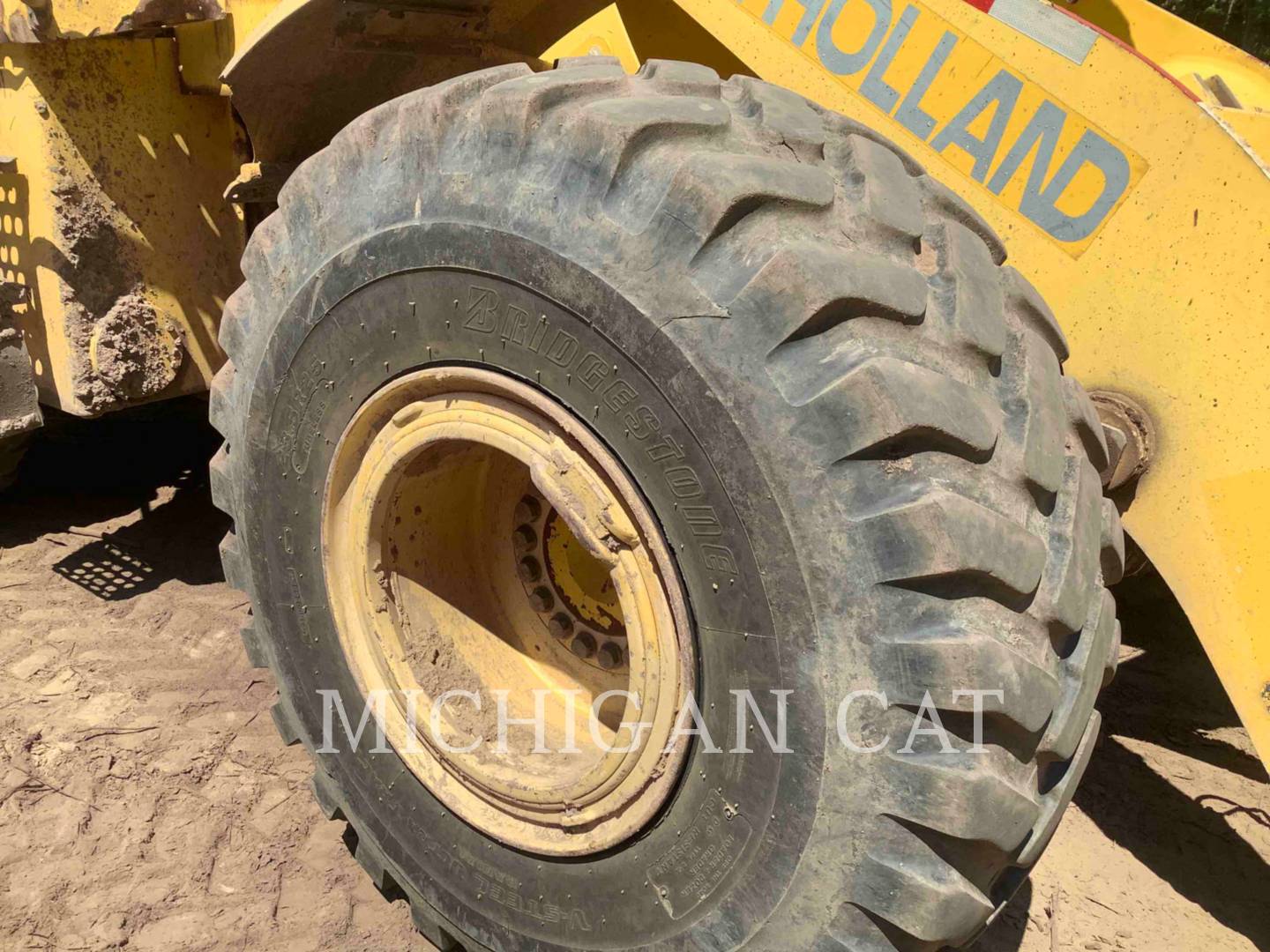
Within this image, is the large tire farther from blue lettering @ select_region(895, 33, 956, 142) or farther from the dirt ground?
the dirt ground

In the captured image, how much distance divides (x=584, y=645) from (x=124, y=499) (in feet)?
9.41

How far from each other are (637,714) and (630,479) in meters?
0.41

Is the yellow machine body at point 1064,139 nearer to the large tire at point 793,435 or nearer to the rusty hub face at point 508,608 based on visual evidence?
the large tire at point 793,435

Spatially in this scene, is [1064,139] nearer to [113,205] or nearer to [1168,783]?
[1168,783]

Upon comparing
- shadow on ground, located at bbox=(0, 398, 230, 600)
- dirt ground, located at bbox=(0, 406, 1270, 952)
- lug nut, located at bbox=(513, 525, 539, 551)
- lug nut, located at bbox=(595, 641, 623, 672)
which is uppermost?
lug nut, located at bbox=(513, 525, 539, 551)

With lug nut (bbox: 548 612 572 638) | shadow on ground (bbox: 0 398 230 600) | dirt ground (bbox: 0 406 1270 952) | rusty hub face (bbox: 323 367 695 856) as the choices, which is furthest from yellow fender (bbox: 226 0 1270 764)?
shadow on ground (bbox: 0 398 230 600)

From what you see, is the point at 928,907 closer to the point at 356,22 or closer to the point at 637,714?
the point at 637,714

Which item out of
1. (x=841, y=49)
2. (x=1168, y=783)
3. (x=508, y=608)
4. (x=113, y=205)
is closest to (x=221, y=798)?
(x=508, y=608)

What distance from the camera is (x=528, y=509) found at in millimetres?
2309

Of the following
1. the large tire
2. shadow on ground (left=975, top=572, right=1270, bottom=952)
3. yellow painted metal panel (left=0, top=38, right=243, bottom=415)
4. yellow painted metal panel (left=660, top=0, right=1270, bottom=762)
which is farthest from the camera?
yellow painted metal panel (left=0, top=38, right=243, bottom=415)

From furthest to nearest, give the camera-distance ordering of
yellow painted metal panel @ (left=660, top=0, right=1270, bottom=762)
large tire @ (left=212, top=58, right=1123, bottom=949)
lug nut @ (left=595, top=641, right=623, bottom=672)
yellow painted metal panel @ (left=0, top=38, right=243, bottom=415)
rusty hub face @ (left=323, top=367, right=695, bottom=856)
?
1. yellow painted metal panel @ (left=0, top=38, right=243, bottom=415)
2. lug nut @ (left=595, top=641, right=623, bottom=672)
3. yellow painted metal panel @ (left=660, top=0, right=1270, bottom=762)
4. rusty hub face @ (left=323, top=367, right=695, bottom=856)
5. large tire @ (left=212, top=58, right=1123, bottom=949)

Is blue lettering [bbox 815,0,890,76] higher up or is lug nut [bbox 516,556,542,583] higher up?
blue lettering [bbox 815,0,890,76]

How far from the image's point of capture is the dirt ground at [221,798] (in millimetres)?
2320

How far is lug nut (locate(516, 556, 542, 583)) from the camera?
7.65 ft
